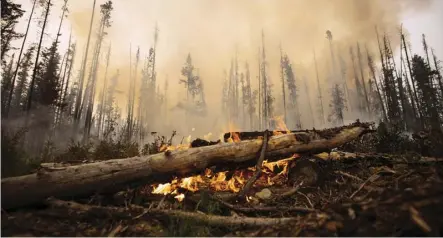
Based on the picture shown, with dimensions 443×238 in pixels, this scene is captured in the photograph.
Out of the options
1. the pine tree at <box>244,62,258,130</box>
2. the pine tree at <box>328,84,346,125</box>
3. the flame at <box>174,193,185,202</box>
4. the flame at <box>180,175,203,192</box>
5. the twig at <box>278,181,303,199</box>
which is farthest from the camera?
the pine tree at <box>244,62,258,130</box>

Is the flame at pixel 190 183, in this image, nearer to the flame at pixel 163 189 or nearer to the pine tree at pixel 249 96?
the flame at pixel 163 189

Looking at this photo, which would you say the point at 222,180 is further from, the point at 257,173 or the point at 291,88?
the point at 291,88

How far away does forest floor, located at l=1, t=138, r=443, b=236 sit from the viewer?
2.44 metres

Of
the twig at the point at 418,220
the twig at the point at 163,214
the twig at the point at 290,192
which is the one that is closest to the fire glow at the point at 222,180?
the twig at the point at 290,192

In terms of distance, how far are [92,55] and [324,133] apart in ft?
94.4

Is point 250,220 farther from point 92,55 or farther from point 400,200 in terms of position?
point 92,55

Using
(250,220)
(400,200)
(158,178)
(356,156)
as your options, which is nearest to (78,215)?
(158,178)

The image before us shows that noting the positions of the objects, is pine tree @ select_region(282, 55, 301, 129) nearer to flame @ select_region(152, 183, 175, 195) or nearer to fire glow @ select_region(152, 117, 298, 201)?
fire glow @ select_region(152, 117, 298, 201)

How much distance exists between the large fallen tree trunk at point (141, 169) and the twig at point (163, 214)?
28 cm

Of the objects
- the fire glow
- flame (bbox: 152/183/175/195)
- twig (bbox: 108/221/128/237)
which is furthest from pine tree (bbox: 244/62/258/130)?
twig (bbox: 108/221/128/237)

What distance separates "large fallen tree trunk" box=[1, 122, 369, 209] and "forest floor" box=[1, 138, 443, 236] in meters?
0.23

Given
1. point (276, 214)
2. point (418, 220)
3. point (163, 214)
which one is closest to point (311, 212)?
point (276, 214)

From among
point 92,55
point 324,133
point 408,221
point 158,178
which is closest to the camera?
point 408,221

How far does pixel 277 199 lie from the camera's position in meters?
4.35
